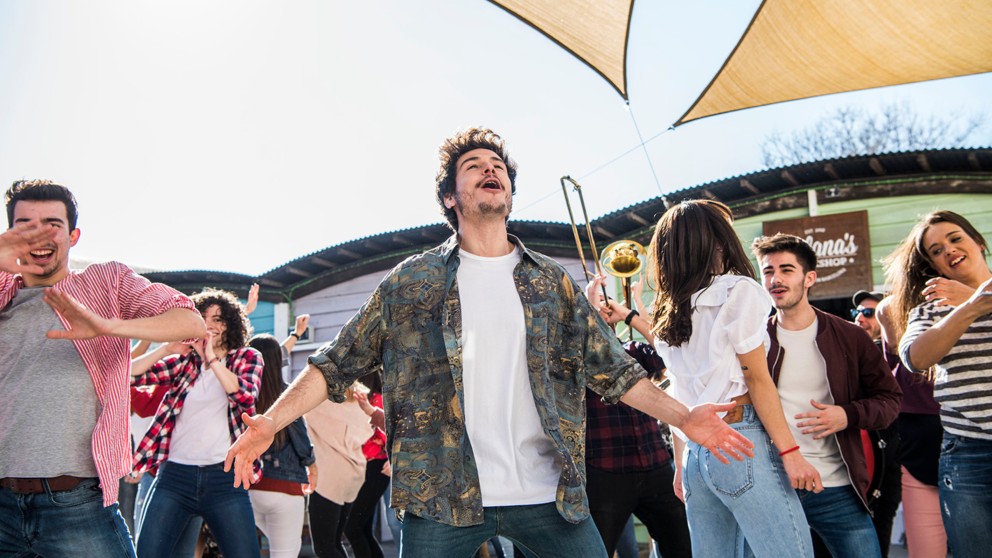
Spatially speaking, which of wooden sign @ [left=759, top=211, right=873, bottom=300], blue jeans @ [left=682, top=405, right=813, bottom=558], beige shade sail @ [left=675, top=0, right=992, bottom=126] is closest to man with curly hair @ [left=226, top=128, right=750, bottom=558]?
blue jeans @ [left=682, top=405, right=813, bottom=558]

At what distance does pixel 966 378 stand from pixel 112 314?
3991 millimetres

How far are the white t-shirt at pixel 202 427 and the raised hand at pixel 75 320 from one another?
6.88 feet

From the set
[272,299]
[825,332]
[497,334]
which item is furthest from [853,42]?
[272,299]

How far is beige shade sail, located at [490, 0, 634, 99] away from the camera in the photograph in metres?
8.57

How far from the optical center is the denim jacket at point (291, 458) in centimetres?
575

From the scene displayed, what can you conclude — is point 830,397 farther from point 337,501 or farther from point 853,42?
point 853,42

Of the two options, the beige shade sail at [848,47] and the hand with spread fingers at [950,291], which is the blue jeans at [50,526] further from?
the beige shade sail at [848,47]

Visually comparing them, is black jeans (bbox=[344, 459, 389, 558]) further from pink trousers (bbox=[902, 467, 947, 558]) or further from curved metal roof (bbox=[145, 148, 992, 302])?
pink trousers (bbox=[902, 467, 947, 558])

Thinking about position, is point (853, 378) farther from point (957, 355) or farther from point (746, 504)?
point (746, 504)

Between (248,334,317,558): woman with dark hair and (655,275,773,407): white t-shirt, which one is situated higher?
(655,275,773,407): white t-shirt

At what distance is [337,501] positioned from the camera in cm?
643

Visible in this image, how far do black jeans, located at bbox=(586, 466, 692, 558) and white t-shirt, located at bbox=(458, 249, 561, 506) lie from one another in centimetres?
193

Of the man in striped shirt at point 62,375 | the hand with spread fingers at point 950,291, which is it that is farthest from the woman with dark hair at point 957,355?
the man in striped shirt at point 62,375

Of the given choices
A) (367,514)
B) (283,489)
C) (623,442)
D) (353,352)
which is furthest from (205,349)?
(623,442)
